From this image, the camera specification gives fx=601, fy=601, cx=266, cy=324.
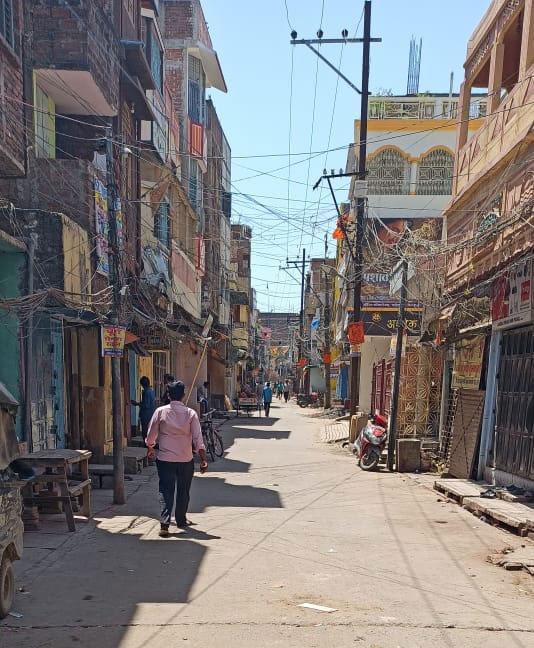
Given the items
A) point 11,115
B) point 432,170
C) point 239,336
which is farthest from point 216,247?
point 11,115

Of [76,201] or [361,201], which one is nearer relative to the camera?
[76,201]

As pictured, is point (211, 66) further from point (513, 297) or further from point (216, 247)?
point (513, 297)

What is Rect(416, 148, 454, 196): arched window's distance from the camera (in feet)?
105

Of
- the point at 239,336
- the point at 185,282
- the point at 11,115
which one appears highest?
the point at 11,115

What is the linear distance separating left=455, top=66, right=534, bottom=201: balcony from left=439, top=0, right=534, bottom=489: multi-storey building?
0.02 m

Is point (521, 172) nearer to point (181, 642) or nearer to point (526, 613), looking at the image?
point (526, 613)

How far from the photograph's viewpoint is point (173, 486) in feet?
24.6

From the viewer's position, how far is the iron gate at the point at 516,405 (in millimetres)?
9656

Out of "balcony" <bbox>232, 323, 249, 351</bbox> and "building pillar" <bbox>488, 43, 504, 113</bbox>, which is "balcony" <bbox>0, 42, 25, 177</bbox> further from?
"balcony" <bbox>232, 323, 249, 351</bbox>

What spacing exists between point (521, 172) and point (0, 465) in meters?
9.18

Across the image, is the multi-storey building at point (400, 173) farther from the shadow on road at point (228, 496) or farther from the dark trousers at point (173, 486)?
the dark trousers at point (173, 486)

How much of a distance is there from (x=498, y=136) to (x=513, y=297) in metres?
3.58

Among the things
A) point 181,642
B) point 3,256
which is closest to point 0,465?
point 181,642

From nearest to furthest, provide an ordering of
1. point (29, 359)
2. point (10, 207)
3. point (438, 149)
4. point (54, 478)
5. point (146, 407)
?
point (54, 478), point (10, 207), point (29, 359), point (146, 407), point (438, 149)
